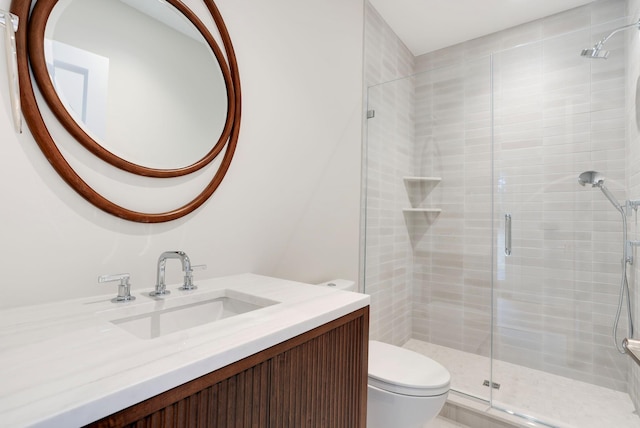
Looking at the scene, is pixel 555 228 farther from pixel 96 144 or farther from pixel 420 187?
pixel 96 144

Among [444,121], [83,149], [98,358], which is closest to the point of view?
[98,358]

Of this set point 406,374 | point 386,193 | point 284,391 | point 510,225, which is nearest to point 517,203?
point 510,225

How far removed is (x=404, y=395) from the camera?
1.34 meters

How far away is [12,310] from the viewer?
2.61 ft

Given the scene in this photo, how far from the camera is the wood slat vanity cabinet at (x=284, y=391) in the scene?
0.55 metres

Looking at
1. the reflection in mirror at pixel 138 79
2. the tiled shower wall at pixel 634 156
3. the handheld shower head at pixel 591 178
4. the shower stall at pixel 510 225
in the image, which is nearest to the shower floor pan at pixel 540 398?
the shower stall at pixel 510 225

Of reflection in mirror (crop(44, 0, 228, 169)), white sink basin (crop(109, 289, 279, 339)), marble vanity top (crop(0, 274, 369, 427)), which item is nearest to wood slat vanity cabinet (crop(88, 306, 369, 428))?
marble vanity top (crop(0, 274, 369, 427))

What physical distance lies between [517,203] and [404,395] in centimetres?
143

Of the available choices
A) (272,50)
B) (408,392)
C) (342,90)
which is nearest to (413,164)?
(342,90)

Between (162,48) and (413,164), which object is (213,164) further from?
(413,164)

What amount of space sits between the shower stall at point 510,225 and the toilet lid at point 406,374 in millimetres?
627

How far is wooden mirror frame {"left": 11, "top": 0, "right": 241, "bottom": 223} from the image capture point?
83 centimetres

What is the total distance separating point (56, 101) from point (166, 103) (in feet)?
1.06

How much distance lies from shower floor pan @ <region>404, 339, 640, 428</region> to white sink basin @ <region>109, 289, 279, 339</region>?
5.14 feet
